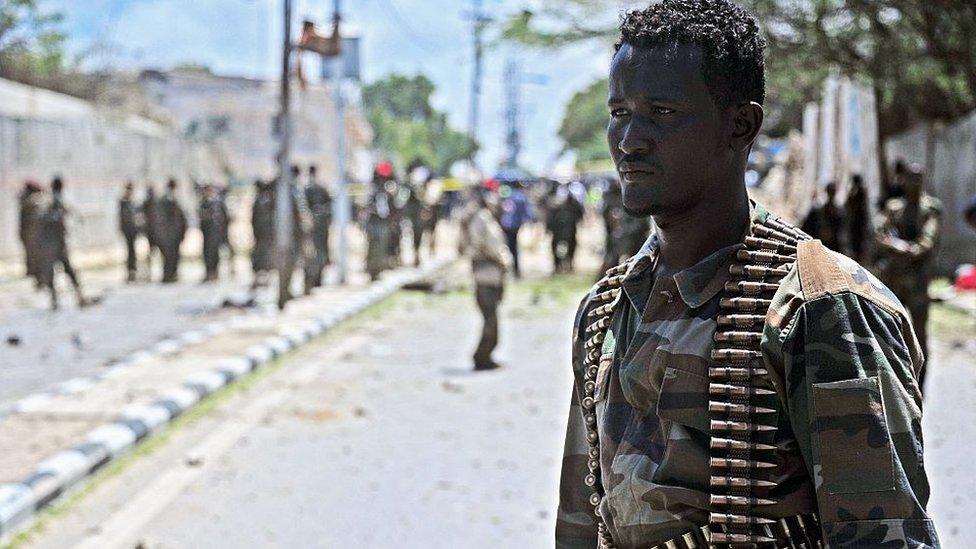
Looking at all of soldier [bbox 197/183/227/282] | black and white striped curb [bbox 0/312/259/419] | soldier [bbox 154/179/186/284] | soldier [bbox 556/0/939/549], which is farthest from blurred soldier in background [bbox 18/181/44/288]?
soldier [bbox 556/0/939/549]

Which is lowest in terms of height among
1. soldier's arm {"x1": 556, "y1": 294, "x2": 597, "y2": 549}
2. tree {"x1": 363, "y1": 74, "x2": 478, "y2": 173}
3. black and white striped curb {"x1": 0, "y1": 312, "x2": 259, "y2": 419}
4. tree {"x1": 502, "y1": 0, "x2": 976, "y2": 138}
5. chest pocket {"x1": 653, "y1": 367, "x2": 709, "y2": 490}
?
black and white striped curb {"x1": 0, "y1": 312, "x2": 259, "y2": 419}

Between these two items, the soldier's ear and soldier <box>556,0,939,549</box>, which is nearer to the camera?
Result: soldier <box>556,0,939,549</box>

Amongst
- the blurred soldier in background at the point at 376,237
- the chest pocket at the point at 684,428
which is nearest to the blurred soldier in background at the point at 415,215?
the blurred soldier in background at the point at 376,237

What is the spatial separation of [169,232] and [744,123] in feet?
68.5

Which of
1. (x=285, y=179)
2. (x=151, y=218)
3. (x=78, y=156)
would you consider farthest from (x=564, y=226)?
(x=78, y=156)

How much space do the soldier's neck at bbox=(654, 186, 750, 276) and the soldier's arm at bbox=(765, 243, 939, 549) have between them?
0.24 meters

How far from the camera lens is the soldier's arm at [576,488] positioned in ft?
6.97

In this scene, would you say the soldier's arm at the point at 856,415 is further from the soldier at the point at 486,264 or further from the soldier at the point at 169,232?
the soldier at the point at 169,232

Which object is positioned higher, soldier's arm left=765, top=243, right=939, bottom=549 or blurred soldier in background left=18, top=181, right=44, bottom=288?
soldier's arm left=765, top=243, right=939, bottom=549

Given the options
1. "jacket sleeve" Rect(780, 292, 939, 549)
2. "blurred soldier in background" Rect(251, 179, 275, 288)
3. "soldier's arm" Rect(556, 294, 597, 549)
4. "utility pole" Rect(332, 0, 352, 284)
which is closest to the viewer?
"jacket sleeve" Rect(780, 292, 939, 549)

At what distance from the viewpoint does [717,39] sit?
5.89ft

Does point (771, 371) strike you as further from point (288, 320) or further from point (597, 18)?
point (597, 18)

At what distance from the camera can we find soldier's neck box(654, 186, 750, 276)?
1.85 meters

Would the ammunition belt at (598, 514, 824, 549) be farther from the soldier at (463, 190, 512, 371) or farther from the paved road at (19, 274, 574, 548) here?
the soldier at (463, 190, 512, 371)
